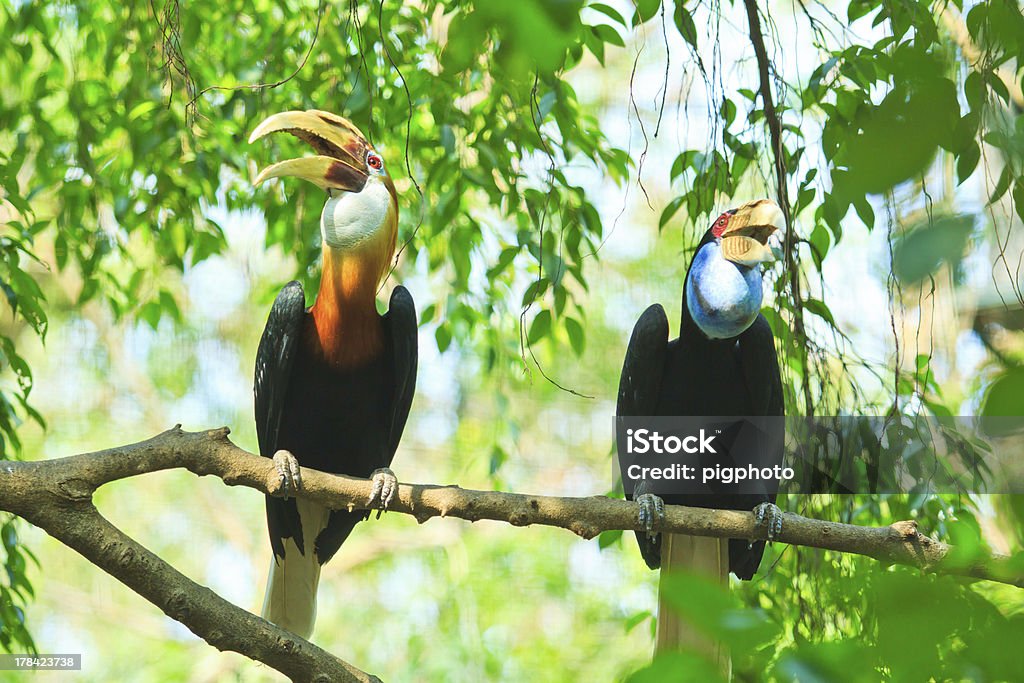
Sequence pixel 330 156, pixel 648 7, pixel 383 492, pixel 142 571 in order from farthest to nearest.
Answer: pixel 330 156
pixel 383 492
pixel 142 571
pixel 648 7

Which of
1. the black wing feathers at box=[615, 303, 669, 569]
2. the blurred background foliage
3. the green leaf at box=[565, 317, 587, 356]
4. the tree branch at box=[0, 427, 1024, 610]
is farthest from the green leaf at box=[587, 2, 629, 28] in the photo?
the tree branch at box=[0, 427, 1024, 610]

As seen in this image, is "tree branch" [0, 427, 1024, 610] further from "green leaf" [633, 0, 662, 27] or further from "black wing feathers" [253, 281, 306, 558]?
"green leaf" [633, 0, 662, 27]

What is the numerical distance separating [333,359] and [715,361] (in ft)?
2.80

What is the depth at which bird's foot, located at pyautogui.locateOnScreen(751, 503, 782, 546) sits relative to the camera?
74.6 inches

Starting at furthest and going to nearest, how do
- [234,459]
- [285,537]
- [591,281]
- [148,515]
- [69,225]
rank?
[148,515], [591,281], [69,225], [285,537], [234,459]

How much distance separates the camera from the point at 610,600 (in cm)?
597

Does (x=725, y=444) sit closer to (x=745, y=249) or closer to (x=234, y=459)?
(x=745, y=249)

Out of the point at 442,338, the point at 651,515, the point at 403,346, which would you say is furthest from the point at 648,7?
the point at 442,338

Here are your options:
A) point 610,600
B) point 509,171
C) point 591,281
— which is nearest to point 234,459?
point 509,171

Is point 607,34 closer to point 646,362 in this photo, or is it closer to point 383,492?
point 646,362

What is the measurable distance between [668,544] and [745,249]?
28.0 inches

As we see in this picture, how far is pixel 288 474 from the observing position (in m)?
1.78

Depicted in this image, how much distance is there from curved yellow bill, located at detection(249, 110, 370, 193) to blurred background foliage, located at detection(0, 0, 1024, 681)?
0.40 feet

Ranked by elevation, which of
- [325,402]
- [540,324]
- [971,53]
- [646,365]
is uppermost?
[971,53]
